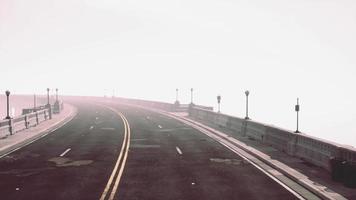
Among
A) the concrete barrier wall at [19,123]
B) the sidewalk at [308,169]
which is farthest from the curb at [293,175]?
the concrete barrier wall at [19,123]

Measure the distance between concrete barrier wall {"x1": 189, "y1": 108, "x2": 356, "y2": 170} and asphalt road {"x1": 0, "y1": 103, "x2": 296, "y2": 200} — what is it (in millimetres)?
2666

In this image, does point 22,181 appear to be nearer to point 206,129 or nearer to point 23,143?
point 23,143

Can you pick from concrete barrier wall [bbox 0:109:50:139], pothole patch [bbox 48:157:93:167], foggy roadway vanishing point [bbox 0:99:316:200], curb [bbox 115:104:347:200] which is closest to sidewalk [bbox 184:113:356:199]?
curb [bbox 115:104:347:200]

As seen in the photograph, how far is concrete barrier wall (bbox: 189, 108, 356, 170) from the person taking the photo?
45.2 ft

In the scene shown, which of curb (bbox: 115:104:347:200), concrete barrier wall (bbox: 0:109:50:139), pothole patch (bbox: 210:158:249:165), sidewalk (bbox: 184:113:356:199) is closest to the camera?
curb (bbox: 115:104:347:200)

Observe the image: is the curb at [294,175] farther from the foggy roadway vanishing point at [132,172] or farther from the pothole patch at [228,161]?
the pothole patch at [228,161]

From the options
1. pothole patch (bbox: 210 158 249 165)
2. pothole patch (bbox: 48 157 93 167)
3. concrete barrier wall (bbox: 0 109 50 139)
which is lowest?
pothole patch (bbox: 48 157 93 167)

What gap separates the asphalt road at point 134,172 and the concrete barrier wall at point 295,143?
8.75ft

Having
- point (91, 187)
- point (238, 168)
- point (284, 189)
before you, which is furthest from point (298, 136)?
point (91, 187)

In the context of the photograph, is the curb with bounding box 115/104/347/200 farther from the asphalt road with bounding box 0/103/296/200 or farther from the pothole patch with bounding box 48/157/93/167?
the pothole patch with bounding box 48/157/93/167

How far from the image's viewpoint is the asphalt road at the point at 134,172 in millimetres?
11766

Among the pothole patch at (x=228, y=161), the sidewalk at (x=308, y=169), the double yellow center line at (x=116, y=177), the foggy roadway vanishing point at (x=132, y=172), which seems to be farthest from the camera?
the pothole patch at (x=228, y=161)

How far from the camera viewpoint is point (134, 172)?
48.8 feet

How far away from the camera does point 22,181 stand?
44.1 feet
